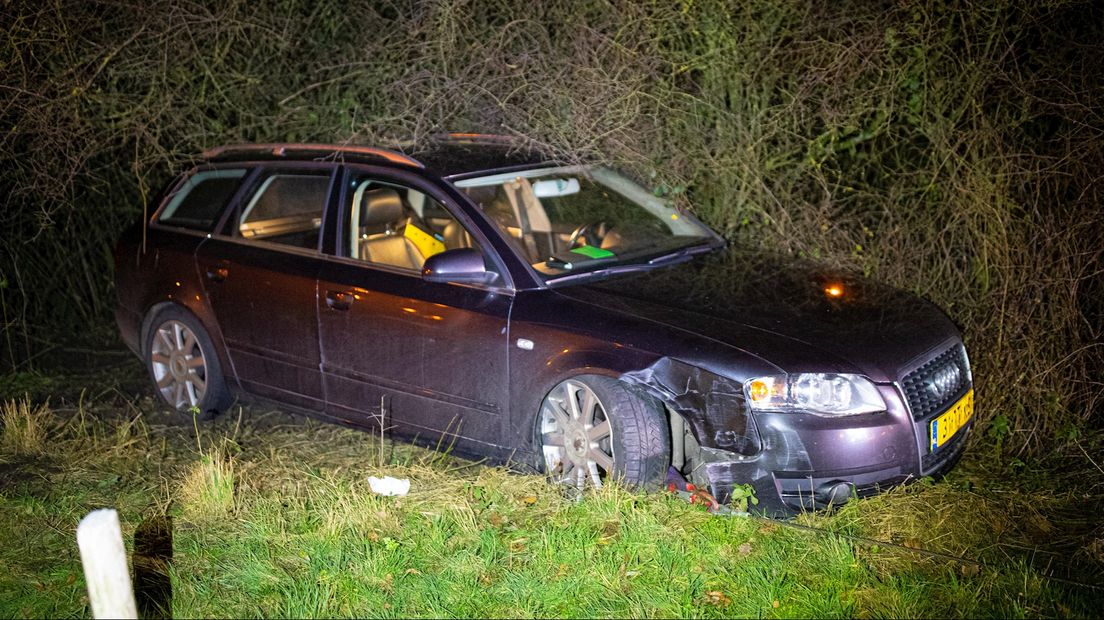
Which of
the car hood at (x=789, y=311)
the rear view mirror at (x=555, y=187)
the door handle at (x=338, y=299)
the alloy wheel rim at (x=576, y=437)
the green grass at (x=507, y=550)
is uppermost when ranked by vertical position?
the rear view mirror at (x=555, y=187)

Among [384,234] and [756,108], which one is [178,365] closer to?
[384,234]

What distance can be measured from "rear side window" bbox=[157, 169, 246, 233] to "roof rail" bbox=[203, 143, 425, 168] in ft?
0.40

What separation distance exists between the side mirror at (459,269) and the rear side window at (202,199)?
174 cm

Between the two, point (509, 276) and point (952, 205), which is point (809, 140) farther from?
point (509, 276)

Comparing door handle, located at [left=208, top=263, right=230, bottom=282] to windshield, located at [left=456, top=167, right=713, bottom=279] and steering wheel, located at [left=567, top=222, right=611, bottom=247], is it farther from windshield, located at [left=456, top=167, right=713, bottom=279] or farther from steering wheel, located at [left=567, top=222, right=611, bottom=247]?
steering wheel, located at [left=567, top=222, right=611, bottom=247]

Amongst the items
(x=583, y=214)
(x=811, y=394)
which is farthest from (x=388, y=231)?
(x=811, y=394)

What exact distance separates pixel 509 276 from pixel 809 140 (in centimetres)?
229

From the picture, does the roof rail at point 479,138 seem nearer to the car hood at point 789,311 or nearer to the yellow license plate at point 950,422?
the car hood at point 789,311

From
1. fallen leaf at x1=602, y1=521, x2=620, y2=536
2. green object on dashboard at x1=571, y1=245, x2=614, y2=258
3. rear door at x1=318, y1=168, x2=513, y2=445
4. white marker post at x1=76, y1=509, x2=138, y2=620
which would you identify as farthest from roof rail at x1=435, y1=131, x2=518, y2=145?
white marker post at x1=76, y1=509, x2=138, y2=620

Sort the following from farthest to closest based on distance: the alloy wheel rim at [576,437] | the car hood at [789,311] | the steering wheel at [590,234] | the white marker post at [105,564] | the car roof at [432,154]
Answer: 1. the steering wheel at [590,234]
2. the car roof at [432,154]
3. the alloy wheel rim at [576,437]
4. the car hood at [789,311]
5. the white marker post at [105,564]

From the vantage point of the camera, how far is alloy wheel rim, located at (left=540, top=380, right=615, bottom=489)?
4.65 metres

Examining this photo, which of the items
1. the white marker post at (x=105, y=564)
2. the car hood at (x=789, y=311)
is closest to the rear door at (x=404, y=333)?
the car hood at (x=789, y=311)

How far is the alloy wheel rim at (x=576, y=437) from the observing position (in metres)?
4.65

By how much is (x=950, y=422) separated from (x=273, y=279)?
3329 millimetres
